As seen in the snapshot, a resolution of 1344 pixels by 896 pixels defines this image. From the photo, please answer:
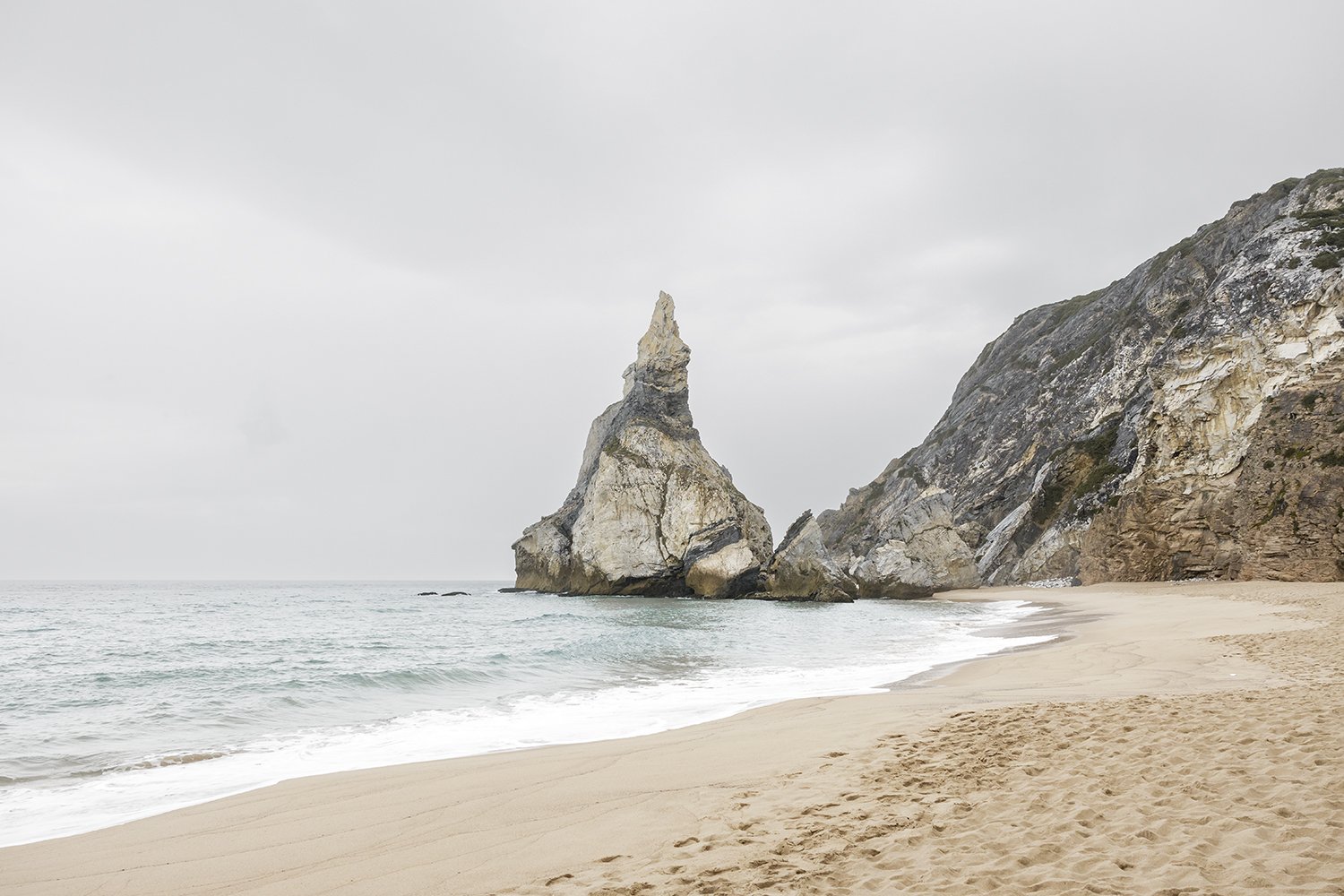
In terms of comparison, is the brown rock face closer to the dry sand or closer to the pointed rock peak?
the dry sand

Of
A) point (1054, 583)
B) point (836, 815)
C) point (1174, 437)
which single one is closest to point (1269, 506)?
point (1174, 437)

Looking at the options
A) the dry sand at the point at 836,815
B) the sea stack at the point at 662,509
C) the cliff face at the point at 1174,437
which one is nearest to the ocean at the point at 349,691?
the dry sand at the point at 836,815

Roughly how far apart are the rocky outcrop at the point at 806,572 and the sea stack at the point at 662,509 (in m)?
3.99

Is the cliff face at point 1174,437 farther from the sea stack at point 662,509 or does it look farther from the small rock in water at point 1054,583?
the sea stack at point 662,509

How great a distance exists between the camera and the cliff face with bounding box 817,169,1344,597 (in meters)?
29.9

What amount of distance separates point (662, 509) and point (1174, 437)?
34.1m

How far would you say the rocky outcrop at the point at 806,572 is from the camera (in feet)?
162

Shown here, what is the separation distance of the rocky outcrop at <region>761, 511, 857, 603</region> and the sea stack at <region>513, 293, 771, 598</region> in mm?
3991

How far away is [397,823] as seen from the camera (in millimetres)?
5871

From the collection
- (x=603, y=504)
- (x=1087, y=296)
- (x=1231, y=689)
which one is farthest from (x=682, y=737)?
(x=1087, y=296)

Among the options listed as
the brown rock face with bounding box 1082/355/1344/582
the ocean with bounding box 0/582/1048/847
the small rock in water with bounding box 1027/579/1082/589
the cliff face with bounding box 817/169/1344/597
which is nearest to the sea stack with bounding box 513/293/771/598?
the cliff face with bounding box 817/169/1344/597

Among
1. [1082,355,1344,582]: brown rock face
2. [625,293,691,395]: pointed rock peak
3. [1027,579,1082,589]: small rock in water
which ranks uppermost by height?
[625,293,691,395]: pointed rock peak

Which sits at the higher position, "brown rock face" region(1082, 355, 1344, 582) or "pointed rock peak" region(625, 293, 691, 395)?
"pointed rock peak" region(625, 293, 691, 395)

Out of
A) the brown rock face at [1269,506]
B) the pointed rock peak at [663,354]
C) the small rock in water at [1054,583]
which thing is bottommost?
the small rock in water at [1054,583]
